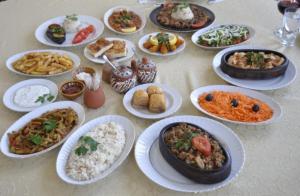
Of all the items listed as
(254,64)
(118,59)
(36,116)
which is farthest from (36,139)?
(254,64)

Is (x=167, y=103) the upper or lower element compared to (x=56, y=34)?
lower

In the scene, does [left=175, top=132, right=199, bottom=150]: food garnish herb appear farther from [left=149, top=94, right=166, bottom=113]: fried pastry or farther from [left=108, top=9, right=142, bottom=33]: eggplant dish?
[left=108, top=9, right=142, bottom=33]: eggplant dish

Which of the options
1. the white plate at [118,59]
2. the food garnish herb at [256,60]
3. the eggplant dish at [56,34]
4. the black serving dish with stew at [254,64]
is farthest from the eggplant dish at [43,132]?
the food garnish herb at [256,60]

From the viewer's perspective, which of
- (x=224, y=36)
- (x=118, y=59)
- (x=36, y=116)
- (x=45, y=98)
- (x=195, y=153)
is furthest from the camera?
(x=224, y=36)

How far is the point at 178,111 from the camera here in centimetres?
140

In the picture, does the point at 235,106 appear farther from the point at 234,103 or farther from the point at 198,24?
the point at 198,24

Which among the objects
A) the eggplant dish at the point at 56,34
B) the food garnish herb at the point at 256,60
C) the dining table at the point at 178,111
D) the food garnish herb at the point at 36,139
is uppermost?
the eggplant dish at the point at 56,34

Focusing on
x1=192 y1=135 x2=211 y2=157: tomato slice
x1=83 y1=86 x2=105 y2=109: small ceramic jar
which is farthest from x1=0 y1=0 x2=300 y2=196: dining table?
x1=192 y1=135 x2=211 y2=157: tomato slice

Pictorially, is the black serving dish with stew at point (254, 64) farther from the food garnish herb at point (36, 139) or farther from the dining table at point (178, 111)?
the food garnish herb at point (36, 139)

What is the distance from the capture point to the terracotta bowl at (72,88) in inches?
57.2

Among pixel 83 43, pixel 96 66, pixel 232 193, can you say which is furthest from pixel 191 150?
pixel 83 43

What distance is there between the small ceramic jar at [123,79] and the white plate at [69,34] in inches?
18.8

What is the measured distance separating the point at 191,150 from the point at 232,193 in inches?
7.6

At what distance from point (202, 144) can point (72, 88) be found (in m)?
0.74
